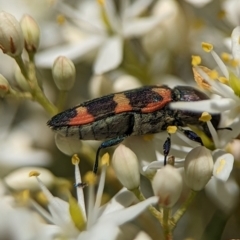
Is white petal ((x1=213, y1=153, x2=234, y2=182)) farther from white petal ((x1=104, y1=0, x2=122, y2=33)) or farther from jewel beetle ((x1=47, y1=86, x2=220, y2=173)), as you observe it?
white petal ((x1=104, y1=0, x2=122, y2=33))

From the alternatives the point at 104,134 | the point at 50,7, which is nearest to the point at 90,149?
the point at 104,134

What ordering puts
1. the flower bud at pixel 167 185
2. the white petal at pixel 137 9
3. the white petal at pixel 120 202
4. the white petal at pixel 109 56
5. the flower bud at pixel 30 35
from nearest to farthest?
the flower bud at pixel 167 185
the white petal at pixel 120 202
the flower bud at pixel 30 35
the white petal at pixel 109 56
the white petal at pixel 137 9

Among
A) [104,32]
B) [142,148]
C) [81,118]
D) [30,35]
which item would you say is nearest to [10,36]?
[30,35]

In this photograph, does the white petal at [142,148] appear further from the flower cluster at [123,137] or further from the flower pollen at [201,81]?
the flower pollen at [201,81]

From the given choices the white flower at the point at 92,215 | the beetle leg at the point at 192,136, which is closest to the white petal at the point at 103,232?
the white flower at the point at 92,215

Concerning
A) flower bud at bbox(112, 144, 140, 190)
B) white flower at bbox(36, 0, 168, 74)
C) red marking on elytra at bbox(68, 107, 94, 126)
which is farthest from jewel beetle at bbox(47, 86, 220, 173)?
white flower at bbox(36, 0, 168, 74)

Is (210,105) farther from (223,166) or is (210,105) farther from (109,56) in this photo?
(109,56)
